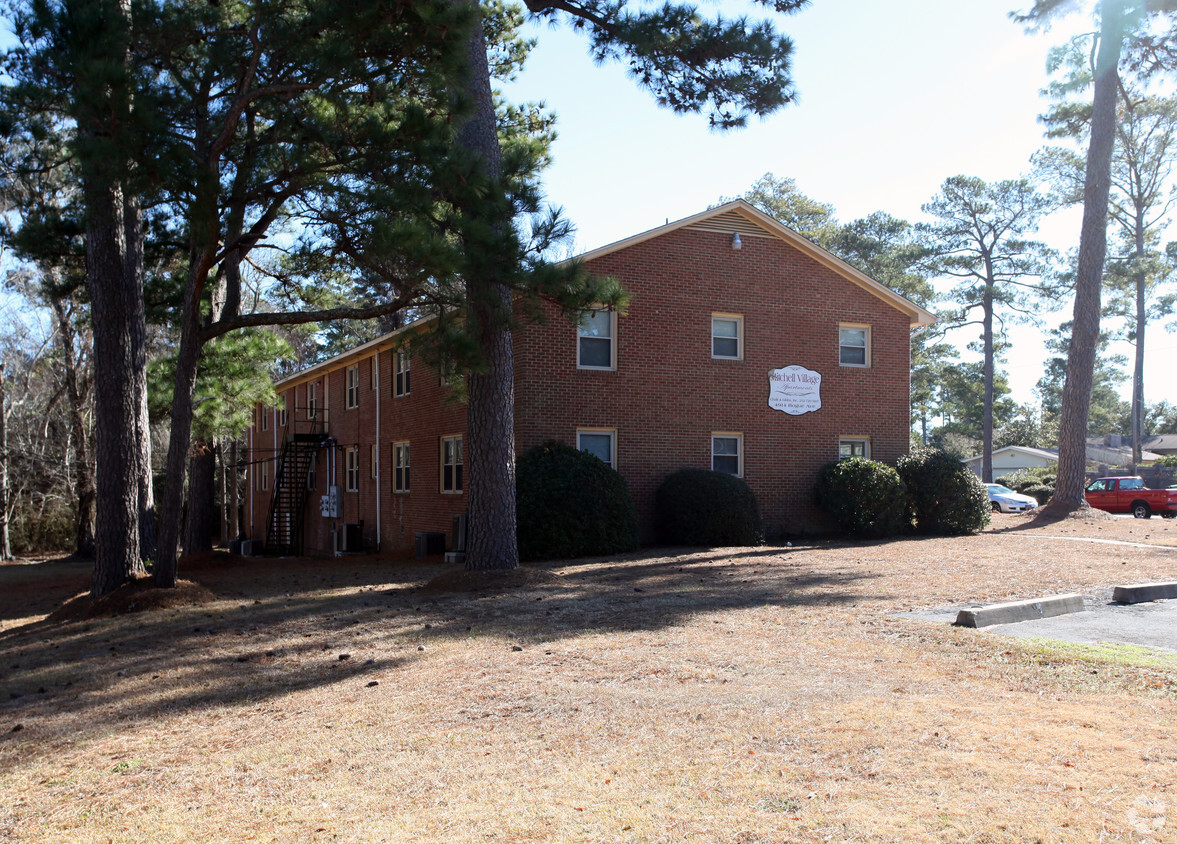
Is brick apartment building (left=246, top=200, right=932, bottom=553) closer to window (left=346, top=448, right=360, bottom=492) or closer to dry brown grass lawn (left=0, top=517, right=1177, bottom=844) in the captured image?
window (left=346, top=448, right=360, bottom=492)

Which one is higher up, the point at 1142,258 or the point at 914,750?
the point at 1142,258

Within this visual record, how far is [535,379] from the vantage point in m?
18.7

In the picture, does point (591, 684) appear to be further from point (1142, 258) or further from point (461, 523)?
point (1142, 258)

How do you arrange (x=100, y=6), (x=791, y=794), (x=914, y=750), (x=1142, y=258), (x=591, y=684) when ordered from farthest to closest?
(x=1142, y=258) < (x=100, y=6) < (x=591, y=684) < (x=914, y=750) < (x=791, y=794)

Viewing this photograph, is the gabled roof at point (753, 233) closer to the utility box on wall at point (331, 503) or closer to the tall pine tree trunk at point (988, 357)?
the utility box on wall at point (331, 503)

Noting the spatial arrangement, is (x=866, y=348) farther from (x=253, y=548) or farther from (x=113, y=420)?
(x=253, y=548)

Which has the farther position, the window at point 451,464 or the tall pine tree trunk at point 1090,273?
the tall pine tree trunk at point 1090,273

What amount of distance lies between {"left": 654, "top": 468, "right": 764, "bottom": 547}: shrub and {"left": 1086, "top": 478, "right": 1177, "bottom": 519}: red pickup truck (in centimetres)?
2005

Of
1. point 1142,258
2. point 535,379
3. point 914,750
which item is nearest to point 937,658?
point 914,750

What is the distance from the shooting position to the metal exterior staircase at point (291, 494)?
30.4 metres

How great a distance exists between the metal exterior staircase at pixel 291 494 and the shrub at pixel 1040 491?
3203cm

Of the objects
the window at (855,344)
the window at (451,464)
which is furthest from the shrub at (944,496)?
the window at (451,464)

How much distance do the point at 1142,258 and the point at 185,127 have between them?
42.4 meters

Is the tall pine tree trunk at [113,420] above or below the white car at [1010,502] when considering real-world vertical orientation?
above
